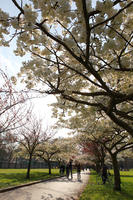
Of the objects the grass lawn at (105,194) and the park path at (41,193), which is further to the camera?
the grass lawn at (105,194)

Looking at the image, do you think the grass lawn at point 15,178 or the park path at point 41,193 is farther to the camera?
the grass lawn at point 15,178

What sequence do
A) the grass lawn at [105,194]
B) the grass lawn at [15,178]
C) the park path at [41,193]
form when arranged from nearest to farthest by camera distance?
the park path at [41,193] < the grass lawn at [105,194] < the grass lawn at [15,178]

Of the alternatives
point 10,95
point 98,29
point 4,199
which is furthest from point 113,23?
point 4,199

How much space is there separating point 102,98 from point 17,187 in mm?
7071

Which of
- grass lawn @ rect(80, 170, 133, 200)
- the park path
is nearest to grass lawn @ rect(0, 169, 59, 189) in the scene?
the park path

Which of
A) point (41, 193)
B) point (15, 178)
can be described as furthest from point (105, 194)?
point (15, 178)

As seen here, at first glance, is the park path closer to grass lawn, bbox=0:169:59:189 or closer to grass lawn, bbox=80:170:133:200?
grass lawn, bbox=80:170:133:200

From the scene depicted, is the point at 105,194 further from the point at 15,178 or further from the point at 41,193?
the point at 15,178

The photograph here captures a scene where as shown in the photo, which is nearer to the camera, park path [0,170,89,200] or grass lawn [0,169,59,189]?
park path [0,170,89,200]

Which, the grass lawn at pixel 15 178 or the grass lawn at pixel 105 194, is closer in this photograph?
the grass lawn at pixel 105 194

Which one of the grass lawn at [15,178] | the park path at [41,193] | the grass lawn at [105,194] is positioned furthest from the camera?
the grass lawn at [15,178]

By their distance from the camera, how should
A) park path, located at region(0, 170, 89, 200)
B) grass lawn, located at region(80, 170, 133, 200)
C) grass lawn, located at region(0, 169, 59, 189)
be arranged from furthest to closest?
grass lawn, located at region(0, 169, 59, 189) → grass lawn, located at region(80, 170, 133, 200) → park path, located at region(0, 170, 89, 200)

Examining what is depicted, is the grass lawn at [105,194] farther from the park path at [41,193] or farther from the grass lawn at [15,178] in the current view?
the grass lawn at [15,178]

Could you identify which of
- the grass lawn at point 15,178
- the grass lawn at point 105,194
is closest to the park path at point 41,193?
the grass lawn at point 105,194
